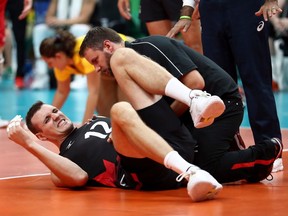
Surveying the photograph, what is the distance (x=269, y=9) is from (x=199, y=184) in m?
1.57

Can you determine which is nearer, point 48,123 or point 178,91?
point 178,91

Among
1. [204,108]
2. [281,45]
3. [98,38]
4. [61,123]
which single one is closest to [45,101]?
[281,45]

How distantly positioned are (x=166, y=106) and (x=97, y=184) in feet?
2.60


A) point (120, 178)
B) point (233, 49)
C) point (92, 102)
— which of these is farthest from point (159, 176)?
point (92, 102)

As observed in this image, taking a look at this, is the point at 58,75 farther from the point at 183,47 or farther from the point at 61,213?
the point at 61,213

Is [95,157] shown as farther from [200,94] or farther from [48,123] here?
[200,94]

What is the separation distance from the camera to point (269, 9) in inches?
224

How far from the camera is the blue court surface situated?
35.0ft

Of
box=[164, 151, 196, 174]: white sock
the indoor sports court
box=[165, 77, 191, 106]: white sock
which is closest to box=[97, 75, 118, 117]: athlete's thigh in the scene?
the indoor sports court

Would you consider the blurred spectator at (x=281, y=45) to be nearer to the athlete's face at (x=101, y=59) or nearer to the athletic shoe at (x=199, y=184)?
the athlete's face at (x=101, y=59)

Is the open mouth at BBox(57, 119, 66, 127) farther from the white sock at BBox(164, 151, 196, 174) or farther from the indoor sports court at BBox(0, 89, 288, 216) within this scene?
the white sock at BBox(164, 151, 196, 174)

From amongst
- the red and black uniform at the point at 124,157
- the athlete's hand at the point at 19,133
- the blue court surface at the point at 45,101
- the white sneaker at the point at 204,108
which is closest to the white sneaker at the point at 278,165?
the red and black uniform at the point at 124,157

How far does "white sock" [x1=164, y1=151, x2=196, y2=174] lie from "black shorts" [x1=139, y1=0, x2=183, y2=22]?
323cm

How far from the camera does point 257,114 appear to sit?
19.8 feet
